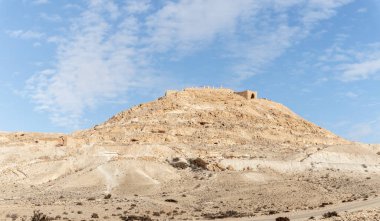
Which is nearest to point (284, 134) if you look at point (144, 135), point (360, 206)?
point (144, 135)

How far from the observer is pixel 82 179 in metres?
49.4

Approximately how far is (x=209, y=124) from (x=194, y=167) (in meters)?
16.8

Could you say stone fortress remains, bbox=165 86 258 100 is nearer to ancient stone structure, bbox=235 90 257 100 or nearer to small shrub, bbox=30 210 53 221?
ancient stone structure, bbox=235 90 257 100

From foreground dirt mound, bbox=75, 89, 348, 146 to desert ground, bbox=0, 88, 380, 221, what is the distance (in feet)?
0.50

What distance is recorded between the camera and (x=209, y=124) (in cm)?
6944

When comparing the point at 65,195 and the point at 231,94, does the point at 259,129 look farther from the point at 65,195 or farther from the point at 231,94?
the point at 65,195

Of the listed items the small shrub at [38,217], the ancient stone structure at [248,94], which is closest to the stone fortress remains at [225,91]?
the ancient stone structure at [248,94]

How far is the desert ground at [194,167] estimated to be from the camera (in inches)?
1436

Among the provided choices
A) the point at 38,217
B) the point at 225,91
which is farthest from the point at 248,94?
the point at 38,217

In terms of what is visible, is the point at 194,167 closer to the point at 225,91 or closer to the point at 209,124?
the point at 209,124

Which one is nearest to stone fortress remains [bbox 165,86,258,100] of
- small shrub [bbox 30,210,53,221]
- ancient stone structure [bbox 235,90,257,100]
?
ancient stone structure [bbox 235,90,257,100]

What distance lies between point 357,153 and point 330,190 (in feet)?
65.6

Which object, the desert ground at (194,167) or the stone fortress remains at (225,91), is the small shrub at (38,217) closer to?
the desert ground at (194,167)

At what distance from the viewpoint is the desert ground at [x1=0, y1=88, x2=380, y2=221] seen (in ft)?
120
